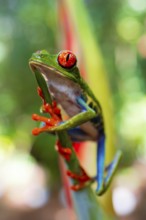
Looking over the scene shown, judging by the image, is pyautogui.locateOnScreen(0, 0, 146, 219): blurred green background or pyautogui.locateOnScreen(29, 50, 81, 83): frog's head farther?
pyautogui.locateOnScreen(0, 0, 146, 219): blurred green background

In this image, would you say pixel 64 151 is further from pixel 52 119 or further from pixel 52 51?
pixel 52 51

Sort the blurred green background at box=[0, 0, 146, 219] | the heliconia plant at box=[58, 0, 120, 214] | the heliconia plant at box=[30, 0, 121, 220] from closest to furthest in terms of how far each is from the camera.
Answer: the heliconia plant at box=[30, 0, 121, 220], the heliconia plant at box=[58, 0, 120, 214], the blurred green background at box=[0, 0, 146, 219]

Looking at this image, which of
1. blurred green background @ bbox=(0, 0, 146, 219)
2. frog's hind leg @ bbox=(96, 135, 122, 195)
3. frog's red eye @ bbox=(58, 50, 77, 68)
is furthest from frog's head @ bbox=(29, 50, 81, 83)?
blurred green background @ bbox=(0, 0, 146, 219)

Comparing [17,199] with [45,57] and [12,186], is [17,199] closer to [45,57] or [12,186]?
[12,186]

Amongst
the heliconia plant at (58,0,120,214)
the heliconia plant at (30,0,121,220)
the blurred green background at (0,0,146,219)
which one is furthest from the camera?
the blurred green background at (0,0,146,219)

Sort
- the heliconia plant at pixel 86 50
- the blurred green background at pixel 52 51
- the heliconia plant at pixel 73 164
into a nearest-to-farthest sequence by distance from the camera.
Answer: the heliconia plant at pixel 73 164 → the heliconia plant at pixel 86 50 → the blurred green background at pixel 52 51

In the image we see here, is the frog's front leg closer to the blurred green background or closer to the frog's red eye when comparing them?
the frog's red eye

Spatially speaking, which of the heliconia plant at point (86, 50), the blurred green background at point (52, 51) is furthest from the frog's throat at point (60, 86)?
the blurred green background at point (52, 51)

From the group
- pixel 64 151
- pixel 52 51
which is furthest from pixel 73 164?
pixel 52 51

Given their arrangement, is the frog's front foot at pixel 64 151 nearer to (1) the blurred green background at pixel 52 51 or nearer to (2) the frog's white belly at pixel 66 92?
(2) the frog's white belly at pixel 66 92

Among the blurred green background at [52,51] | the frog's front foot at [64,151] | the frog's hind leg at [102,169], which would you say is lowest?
the blurred green background at [52,51]
